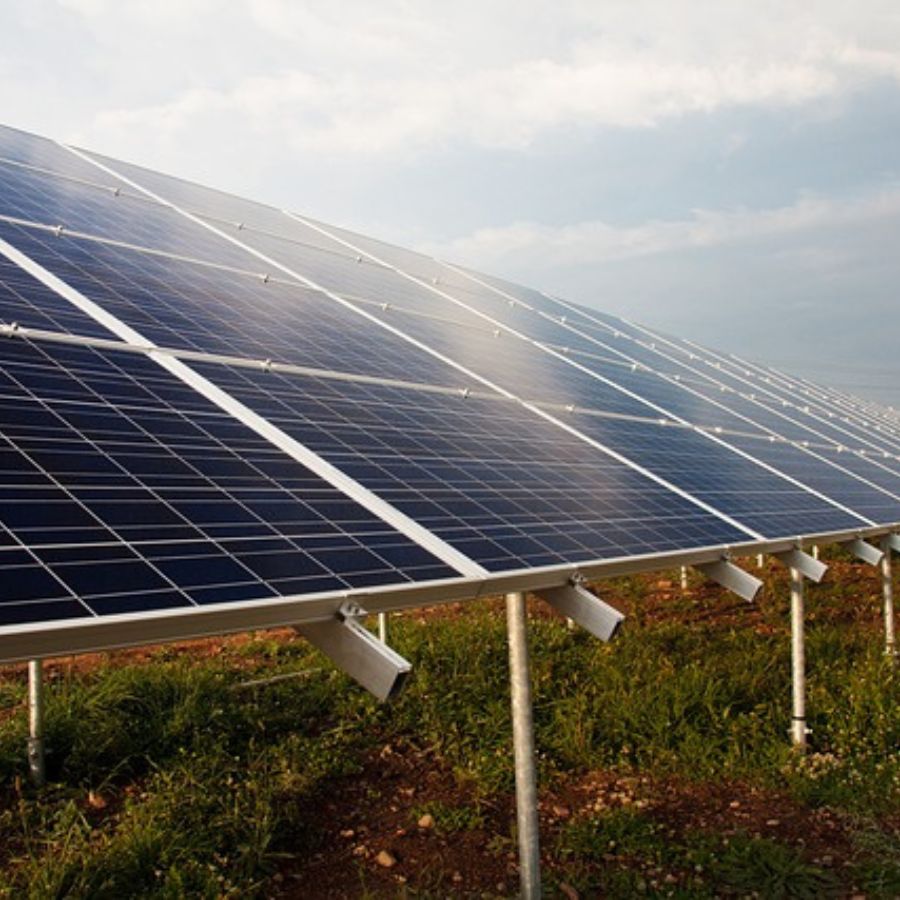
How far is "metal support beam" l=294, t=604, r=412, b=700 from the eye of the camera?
13.7ft

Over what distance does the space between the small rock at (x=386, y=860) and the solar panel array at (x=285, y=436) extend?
3647mm

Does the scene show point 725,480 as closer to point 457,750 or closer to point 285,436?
point 457,750

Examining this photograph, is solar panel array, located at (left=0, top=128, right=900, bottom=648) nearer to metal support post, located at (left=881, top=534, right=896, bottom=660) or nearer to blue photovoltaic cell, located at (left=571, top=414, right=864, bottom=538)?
blue photovoltaic cell, located at (left=571, top=414, right=864, bottom=538)

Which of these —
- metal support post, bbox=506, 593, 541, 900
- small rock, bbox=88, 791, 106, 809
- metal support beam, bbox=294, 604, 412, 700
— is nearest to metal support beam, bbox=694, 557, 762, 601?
metal support post, bbox=506, 593, 541, 900

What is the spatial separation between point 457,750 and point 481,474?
4347 mm

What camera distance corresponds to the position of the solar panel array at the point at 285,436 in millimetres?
4266

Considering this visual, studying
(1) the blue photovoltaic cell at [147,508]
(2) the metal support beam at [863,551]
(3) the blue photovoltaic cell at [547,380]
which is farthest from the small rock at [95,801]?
(2) the metal support beam at [863,551]

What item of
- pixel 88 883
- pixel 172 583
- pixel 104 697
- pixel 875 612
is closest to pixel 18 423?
pixel 172 583

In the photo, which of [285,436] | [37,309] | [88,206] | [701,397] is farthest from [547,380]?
[37,309]

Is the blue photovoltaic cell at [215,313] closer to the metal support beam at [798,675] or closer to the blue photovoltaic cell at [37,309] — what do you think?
the blue photovoltaic cell at [37,309]

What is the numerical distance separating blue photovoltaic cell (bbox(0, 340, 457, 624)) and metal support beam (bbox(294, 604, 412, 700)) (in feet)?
0.61

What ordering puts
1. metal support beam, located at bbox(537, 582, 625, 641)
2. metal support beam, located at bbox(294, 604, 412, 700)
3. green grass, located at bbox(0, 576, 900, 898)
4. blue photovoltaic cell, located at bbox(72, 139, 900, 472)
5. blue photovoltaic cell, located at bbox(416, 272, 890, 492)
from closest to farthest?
metal support beam, located at bbox(294, 604, 412, 700)
metal support beam, located at bbox(537, 582, 625, 641)
green grass, located at bbox(0, 576, 900, 898)
blue photovoltaic cell, located at bbox(72, 139, 900, 472)
blue photovoltaic cell, located at bbox(416, 272, 890, 492)

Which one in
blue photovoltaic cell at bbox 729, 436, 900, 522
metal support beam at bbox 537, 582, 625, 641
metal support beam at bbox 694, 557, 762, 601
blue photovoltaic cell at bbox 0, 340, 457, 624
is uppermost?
blue photovoltaic cell at bbox 0, 340, 457, 624

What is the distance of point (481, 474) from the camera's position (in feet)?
23.3
